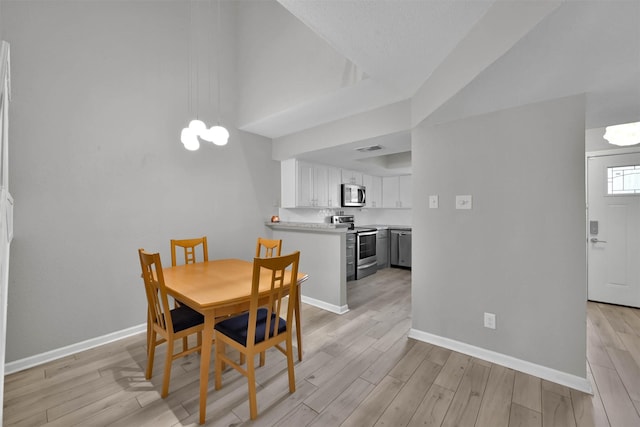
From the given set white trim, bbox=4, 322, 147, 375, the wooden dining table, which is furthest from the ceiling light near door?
white trim, bbox=4, 322, 147, 375

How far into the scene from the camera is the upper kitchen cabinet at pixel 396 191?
5984mm

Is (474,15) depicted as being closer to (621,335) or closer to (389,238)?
(621,335)

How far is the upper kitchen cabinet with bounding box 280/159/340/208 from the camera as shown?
4242 mm

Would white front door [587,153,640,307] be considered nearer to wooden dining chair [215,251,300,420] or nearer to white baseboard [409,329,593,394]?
white baseboard [409,329,593,394]

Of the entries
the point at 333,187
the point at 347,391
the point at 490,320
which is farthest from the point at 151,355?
the point at 333,187

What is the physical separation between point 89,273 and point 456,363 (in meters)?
3.46

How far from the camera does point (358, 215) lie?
20.2ft

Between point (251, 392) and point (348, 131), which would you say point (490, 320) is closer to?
point (251, 392)

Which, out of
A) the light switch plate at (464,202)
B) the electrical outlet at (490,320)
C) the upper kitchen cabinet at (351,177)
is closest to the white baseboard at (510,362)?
the electrical outlet at (490,320)

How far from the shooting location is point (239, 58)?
12.2 ft

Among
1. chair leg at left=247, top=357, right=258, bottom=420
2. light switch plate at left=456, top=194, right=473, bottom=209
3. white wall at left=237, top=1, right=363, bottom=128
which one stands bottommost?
chair leg at left=247, top=357, right=258, bottom=420

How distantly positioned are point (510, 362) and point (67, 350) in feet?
12.7

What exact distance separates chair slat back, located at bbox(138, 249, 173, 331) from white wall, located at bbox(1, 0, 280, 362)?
1.11 metres

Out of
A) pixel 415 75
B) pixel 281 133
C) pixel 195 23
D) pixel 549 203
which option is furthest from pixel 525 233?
pixel 195 23
